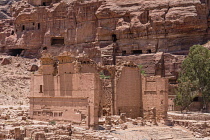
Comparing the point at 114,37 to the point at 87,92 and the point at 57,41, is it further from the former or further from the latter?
the point at 87,92

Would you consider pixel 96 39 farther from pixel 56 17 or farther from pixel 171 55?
pixel 171 55

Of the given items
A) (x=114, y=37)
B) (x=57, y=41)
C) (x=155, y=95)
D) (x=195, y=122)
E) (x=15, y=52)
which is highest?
(x=114, y=37)

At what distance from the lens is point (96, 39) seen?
58688mm

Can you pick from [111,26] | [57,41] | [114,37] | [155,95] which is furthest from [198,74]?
[57,41]

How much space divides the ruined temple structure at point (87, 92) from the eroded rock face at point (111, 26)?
21.6 meters

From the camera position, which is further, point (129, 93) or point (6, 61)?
point (6, 61)

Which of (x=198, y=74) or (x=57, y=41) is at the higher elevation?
(x=57, y=41)

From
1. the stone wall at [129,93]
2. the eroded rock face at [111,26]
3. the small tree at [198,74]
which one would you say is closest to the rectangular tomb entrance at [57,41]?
the eroded rock face at [111,26]

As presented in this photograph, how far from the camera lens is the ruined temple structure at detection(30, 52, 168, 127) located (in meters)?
27.3

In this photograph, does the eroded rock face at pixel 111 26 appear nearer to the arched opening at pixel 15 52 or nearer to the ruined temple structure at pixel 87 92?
the arched opening at pixel 15 52

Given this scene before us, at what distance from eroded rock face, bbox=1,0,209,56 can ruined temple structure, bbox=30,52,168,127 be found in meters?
21.6

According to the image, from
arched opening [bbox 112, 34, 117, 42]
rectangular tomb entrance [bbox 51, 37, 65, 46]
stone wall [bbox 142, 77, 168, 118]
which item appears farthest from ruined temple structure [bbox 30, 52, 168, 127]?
rectangular tomb entrance [bbox 51, 37, 65, 46]

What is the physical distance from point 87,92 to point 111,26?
3166 cm

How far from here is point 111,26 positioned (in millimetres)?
57844
